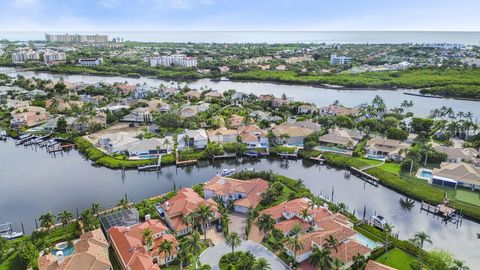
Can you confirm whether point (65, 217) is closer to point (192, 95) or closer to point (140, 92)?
point (192, 95)

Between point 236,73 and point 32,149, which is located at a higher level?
point 236,73

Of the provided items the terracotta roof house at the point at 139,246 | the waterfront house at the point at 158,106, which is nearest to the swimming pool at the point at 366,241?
the terracotta roof house at the point at 139,246

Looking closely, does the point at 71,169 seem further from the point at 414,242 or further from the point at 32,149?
the point at 414,242

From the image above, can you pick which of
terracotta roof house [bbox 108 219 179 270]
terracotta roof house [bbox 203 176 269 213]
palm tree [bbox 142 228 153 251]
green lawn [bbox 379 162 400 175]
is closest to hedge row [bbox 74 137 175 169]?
terracotta roof house [bbox 203 176 269 213]

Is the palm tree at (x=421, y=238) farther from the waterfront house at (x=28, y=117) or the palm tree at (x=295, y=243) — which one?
the waterfront house at (x=28, y=117)

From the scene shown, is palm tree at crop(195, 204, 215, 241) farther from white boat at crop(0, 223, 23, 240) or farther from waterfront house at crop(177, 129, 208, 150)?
waterfront house at crop(177, 129, 208, 150)

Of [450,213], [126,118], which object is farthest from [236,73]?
[450,213]

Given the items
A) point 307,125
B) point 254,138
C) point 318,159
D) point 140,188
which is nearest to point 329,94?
point 307,125
